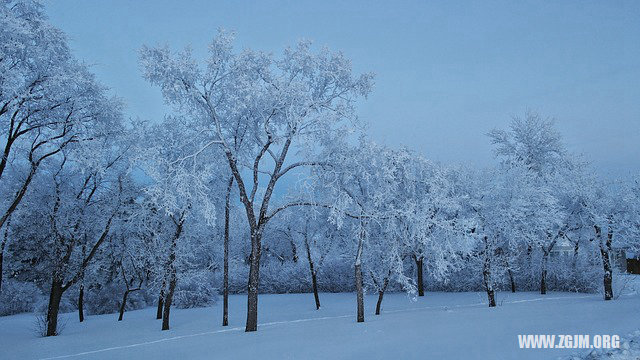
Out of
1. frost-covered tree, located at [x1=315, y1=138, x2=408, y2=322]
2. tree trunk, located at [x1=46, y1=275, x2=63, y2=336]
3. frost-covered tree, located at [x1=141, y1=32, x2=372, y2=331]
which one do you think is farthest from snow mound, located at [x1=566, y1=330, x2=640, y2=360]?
tree trunk, located at [x1=46, y1=275, x2=63, y2=336]

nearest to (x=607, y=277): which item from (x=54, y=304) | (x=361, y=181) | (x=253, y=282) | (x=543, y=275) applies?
(x=543, y=275)

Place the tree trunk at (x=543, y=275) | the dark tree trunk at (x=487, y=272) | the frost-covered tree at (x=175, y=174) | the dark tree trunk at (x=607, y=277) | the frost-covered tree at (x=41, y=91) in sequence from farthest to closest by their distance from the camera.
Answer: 1. the tree trunk at (x=543, y=275)
2. the dark tree trunk at (x=607, y=277)
3. the dark tree trunk at (x=487, y=272)
4. the frost-covered tree at (x=175, y=174)
5. the frost-covered tree at (x=41, y=91)

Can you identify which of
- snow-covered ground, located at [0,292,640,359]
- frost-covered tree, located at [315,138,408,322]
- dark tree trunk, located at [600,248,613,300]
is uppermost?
frost-covered tree, located at [315,138,408,322]

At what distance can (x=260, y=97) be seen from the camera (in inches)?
590

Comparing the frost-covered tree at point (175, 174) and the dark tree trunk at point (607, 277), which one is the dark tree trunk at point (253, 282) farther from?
the dark tree trunk at point (607, 277)

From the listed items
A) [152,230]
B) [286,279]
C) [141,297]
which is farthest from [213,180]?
[286,279]

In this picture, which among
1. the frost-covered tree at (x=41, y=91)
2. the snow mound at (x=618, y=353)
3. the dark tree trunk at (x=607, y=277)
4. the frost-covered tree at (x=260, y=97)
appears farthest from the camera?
the dark tree trunk at (x=607, y=277)

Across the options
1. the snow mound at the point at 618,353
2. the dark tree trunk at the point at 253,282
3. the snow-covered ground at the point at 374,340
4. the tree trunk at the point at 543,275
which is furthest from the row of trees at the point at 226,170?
the snow mound at the point at 618,353

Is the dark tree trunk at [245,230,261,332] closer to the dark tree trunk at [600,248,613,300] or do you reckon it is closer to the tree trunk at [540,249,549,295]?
the dark tree trunk at [600,248,613,300]

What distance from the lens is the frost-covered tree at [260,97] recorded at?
593 inches

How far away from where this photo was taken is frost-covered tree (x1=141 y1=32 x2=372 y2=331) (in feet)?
49.4

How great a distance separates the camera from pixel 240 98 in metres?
15.2

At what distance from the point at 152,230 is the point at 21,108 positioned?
847 cm

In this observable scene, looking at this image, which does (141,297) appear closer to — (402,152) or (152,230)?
(152,230)
